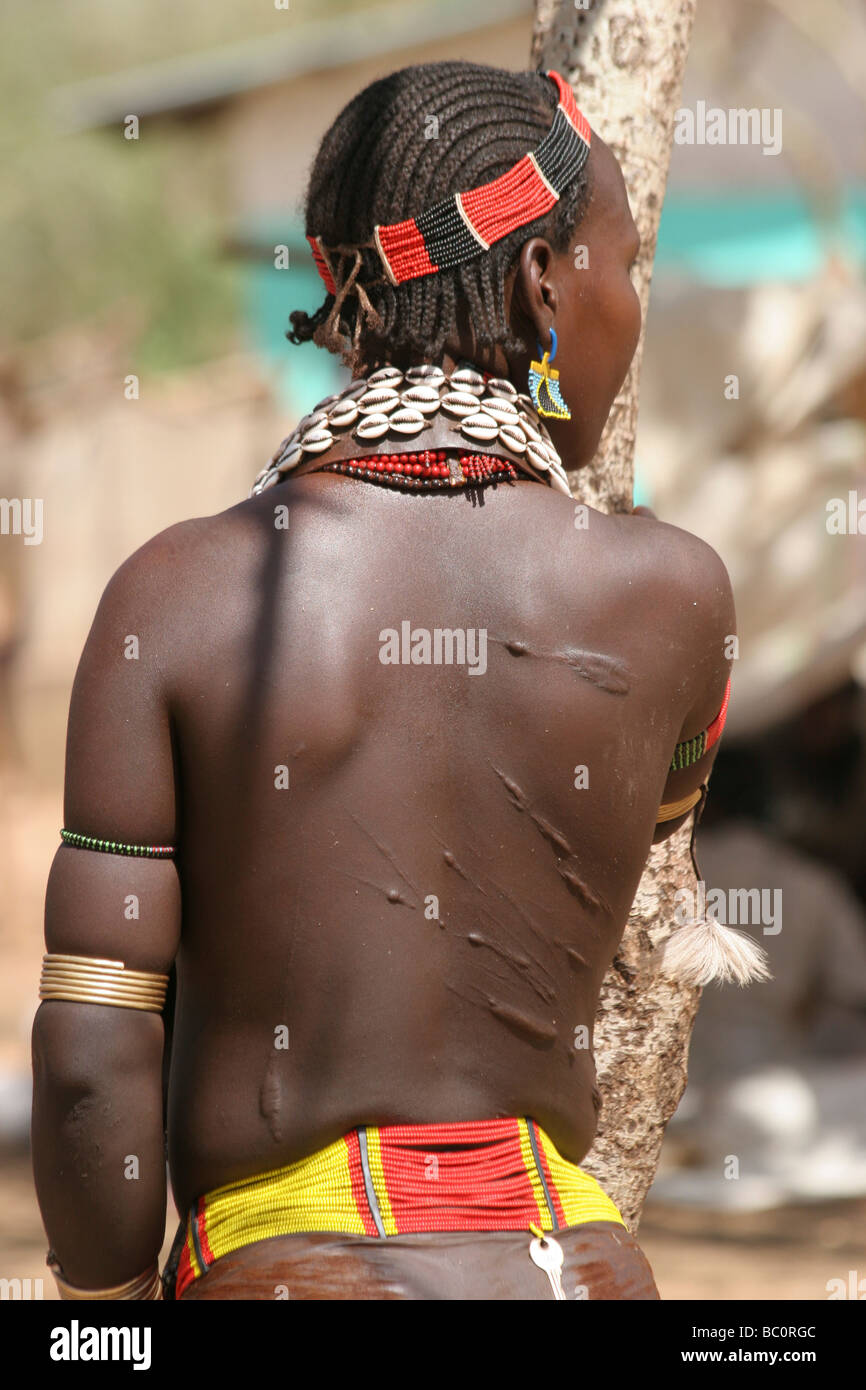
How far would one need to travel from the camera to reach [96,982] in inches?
63.4

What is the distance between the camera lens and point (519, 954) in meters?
1.67

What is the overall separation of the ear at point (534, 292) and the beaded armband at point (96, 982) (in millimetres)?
827

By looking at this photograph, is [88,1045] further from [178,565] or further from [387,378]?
[387,378]

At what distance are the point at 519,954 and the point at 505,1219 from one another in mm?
265

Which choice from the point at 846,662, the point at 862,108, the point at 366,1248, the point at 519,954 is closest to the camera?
the point at 366,1248

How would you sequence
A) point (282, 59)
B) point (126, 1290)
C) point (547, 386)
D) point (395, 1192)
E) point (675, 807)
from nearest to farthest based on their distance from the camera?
point (395, 1192) → point (126, 1290) → point (547, 386) → point (675, 807) → point (282, 59)

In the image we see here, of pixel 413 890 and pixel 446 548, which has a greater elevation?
pixel 446 548

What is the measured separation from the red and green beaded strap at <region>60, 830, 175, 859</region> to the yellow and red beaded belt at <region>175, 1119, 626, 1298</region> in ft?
1.13

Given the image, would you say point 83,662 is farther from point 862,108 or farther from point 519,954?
point 862,108

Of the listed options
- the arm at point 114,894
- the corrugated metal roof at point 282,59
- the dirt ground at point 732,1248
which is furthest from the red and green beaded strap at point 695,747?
the corrugated metal roof at point 282,59

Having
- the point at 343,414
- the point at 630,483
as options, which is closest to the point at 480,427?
the point at 343,414

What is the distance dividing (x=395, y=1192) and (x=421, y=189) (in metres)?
1.07
